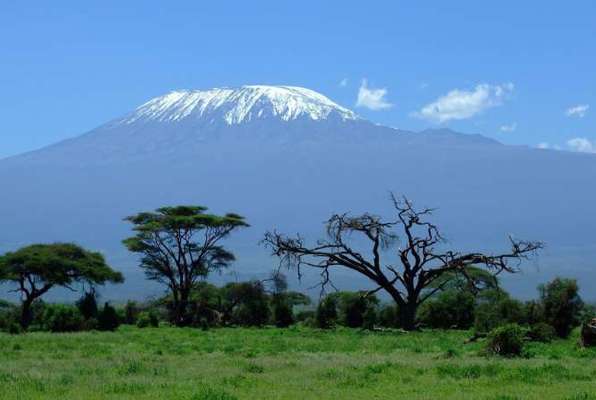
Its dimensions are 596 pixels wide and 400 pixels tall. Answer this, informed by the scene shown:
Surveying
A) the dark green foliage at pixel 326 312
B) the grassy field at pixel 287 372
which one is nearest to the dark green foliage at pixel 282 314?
the dark green foliage at pixel 326 312

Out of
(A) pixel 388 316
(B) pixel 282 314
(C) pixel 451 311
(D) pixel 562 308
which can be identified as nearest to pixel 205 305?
(B) pixel 282 314

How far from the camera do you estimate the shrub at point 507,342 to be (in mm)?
24156

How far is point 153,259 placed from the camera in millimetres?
57031

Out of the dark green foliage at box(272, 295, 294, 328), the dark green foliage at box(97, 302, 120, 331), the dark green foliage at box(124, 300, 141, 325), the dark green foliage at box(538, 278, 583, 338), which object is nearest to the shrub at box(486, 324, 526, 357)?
the dark green foliage at box(538, 278, 583, 338)

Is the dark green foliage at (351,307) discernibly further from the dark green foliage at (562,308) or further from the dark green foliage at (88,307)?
the dark green foliage at (562,308)

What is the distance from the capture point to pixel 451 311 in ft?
153

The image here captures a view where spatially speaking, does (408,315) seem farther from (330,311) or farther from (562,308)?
(562,308)

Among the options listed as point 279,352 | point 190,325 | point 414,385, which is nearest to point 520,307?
point 279,352

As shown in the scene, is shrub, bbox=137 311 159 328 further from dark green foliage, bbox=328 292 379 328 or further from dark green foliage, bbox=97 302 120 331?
dark green foliage, bbox=328 292 379 328

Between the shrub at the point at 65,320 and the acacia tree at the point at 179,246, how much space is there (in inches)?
408

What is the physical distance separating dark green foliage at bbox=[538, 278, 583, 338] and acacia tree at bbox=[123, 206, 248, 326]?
24229 millimetres

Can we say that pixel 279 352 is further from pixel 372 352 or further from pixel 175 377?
pixel 175 377

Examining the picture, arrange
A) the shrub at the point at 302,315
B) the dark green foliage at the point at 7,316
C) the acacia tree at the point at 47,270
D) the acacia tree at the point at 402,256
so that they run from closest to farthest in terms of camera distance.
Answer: the acacia tree at the point at 402,256
the dark green foliage at the point at 7,316
the acacia tree at the point at 47,270
the shrub at the point at 302,315

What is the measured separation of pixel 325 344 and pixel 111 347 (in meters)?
6.86
